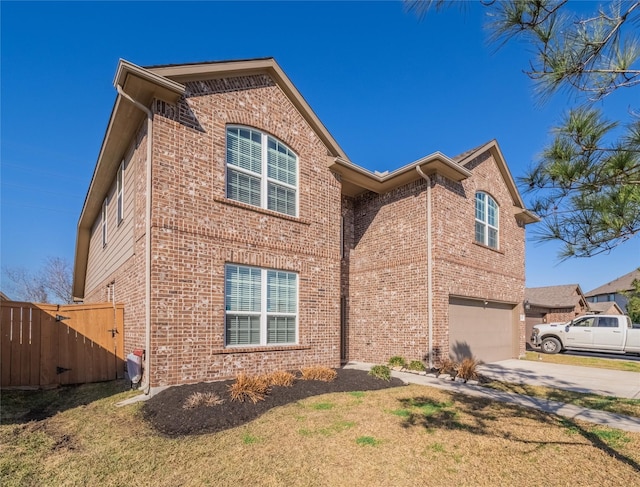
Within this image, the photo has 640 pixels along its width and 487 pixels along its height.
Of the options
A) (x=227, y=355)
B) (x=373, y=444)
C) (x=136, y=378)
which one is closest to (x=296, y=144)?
(x=227, y=355)

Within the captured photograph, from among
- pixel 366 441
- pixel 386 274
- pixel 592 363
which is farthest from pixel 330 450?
pixel 592 363

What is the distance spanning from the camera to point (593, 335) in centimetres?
1602

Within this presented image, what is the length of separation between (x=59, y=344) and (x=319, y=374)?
5.92 m

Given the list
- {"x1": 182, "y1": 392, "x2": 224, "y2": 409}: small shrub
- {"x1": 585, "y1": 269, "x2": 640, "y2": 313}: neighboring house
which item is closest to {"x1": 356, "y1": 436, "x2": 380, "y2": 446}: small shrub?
{"x1": 182, "y1": 392, "x2": 224, "y2": 409}: small shrub

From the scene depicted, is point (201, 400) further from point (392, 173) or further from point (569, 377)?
point (569, 377)

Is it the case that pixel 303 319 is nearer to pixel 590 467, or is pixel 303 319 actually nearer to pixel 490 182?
pixel 590 467

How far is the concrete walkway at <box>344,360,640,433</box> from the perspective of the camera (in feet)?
21.1

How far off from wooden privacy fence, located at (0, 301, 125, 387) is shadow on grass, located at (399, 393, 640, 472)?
6884 millimetres

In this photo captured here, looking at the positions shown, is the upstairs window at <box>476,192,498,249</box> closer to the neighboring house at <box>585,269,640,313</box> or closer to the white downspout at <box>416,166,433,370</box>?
the white downspout at <box>416,166,433,370</box>

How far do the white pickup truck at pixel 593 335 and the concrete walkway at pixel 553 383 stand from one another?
13.9 ft

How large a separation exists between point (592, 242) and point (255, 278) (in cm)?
660

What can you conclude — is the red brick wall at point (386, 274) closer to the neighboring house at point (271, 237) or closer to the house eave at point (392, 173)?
the neighboring house at point (271, 237)

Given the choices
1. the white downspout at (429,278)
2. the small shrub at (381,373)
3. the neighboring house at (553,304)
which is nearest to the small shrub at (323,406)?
the small shrub at (381,373)

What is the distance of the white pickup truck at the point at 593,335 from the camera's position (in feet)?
50.6
